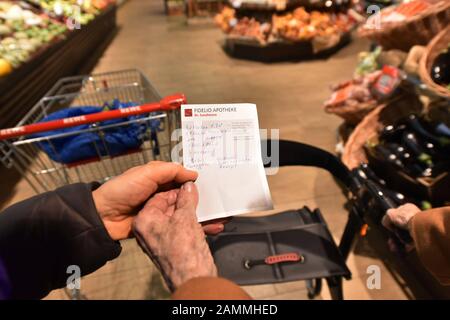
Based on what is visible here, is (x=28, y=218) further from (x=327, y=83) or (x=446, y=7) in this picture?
(x=327, y=83)

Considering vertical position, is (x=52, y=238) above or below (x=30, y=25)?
below

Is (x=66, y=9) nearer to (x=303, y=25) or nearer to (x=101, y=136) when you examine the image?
(x=303, y=25)

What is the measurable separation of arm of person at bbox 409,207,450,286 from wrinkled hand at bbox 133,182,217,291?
22.8 inches

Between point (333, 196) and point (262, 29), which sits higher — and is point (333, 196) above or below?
below

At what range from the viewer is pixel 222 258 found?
3.64ft

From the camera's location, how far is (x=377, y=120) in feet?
6.02

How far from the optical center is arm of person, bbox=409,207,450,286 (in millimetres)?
715

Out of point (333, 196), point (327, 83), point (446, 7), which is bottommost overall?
point (333, 196)

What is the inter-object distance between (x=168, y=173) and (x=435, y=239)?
67cm

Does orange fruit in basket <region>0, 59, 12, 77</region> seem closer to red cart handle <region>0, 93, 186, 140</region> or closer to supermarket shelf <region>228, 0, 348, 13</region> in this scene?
red cart handle <region>0, 93, 186, 140</region>

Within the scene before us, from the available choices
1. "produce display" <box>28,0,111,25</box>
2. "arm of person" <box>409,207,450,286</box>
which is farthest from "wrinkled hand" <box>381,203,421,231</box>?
"produce display" <box>28,0,111,25</box>

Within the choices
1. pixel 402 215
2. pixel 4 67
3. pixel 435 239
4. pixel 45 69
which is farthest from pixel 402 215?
pixel 45 69

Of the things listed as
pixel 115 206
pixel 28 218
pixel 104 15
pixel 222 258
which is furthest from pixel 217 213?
pixel 104 15

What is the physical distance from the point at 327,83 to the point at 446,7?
6.59 ft
